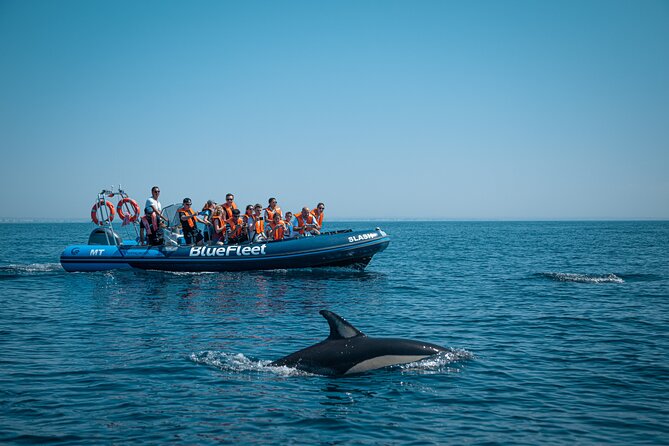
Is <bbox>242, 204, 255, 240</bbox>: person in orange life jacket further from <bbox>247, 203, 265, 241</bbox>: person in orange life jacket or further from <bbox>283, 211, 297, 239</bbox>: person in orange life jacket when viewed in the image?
<bbox>283, 211, 297, 239</bbox>: person in orange life jacket

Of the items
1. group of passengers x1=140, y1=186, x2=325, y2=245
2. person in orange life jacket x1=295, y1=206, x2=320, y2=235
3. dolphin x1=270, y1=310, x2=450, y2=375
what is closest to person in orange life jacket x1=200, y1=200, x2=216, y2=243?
group of passengers x1=140, y1=186, x2=325, y2=245

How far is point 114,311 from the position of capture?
15.2 meters

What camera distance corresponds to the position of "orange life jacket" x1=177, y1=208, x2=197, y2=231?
2309cm

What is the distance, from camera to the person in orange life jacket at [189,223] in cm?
2303

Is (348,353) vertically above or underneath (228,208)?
underneath

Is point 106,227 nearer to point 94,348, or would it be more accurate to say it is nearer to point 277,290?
point 277,290

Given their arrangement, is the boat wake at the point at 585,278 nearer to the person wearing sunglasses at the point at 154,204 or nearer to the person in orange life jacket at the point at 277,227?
the person in orange life jacket at the point at 277,227

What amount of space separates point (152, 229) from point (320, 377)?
56.2ft

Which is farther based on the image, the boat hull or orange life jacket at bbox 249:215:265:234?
orange life jacket at bbox 249:215:265:234

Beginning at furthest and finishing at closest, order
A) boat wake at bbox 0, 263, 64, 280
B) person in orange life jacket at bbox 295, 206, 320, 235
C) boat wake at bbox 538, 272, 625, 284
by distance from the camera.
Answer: boat wake at bbox 0, 263, 64, 280 < person in orange life jacket at bbox 295, 206, 320, 235 < boat wake at bbox 538, 272, 625, 284

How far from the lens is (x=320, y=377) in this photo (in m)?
8.66

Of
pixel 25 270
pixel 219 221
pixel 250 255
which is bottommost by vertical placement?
pixel 25 270

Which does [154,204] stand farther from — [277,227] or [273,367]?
[273,367]

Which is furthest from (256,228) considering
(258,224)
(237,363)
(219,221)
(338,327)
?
(338,327)
